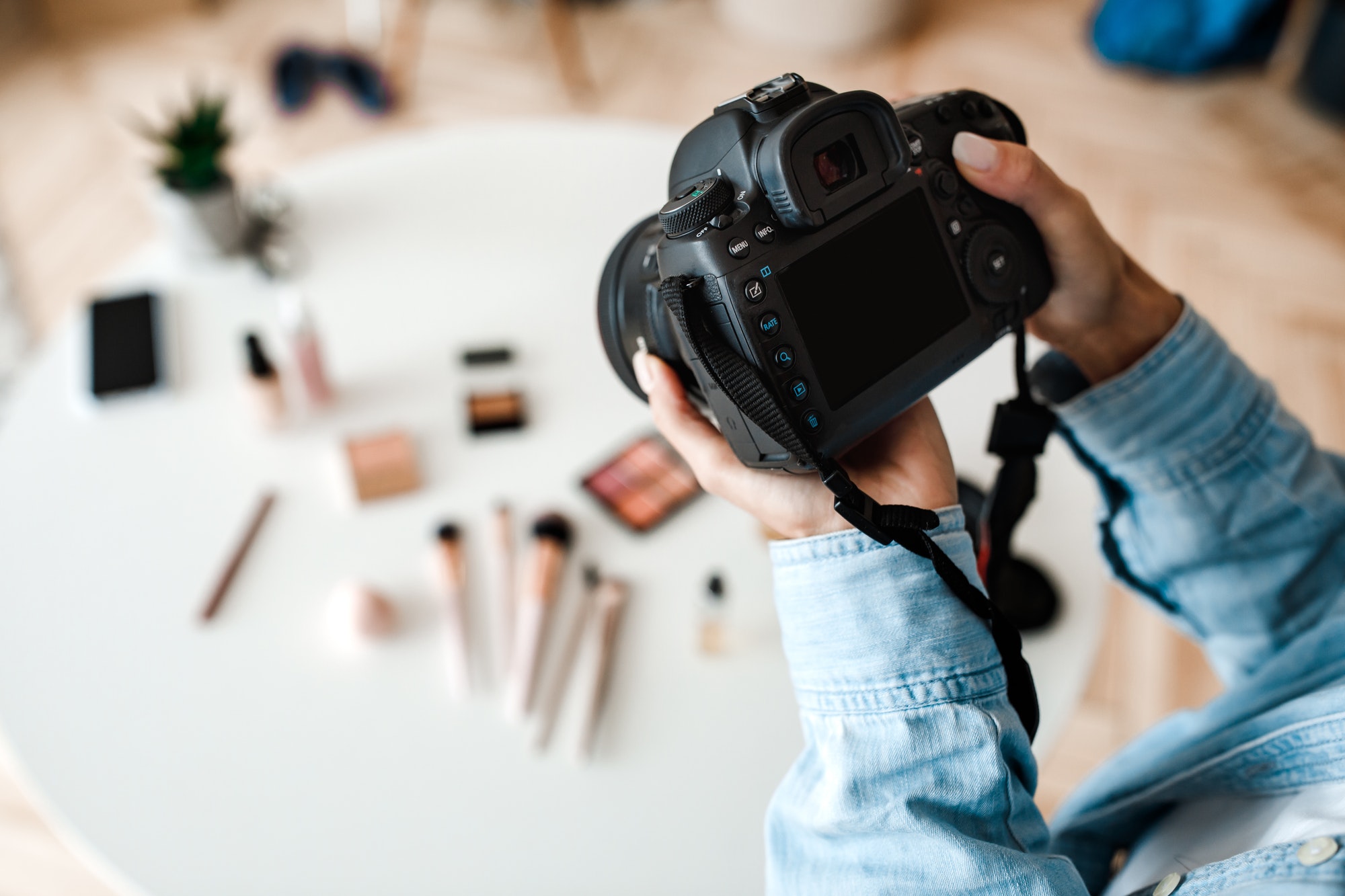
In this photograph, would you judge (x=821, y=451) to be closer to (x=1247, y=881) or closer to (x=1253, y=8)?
(x=1247, y=881)

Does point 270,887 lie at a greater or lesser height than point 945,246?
lesser

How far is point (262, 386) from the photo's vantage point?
0.93 metres

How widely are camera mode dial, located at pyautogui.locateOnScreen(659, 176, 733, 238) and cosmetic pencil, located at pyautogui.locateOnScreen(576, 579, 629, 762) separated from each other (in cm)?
38

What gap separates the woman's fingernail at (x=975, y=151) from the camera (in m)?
0.62

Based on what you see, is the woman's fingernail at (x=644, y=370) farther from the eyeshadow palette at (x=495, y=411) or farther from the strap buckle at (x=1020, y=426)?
the eyeshadow palette at (x=495, y=411)

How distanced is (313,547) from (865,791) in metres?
0.56

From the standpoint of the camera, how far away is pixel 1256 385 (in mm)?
672

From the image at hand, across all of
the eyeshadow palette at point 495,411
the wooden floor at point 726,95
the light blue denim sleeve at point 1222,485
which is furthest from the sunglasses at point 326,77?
the light blue denim sleeve at point 1222,485

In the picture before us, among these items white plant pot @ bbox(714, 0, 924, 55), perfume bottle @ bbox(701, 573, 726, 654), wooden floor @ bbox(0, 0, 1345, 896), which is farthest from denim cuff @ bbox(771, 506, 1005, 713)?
white plant pot @ bbox(714, 0, 924, 55)

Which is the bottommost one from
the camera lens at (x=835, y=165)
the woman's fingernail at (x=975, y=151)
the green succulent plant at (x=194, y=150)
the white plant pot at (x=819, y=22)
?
the camera lens at (x=835, y=165)

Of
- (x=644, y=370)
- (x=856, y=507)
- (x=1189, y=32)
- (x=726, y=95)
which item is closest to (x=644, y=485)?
(x=644, y=370)

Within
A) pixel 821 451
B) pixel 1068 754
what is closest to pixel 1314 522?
pixel 821 451

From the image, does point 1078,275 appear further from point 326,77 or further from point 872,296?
point 326,77

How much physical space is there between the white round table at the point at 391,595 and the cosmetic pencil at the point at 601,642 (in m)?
0.01
